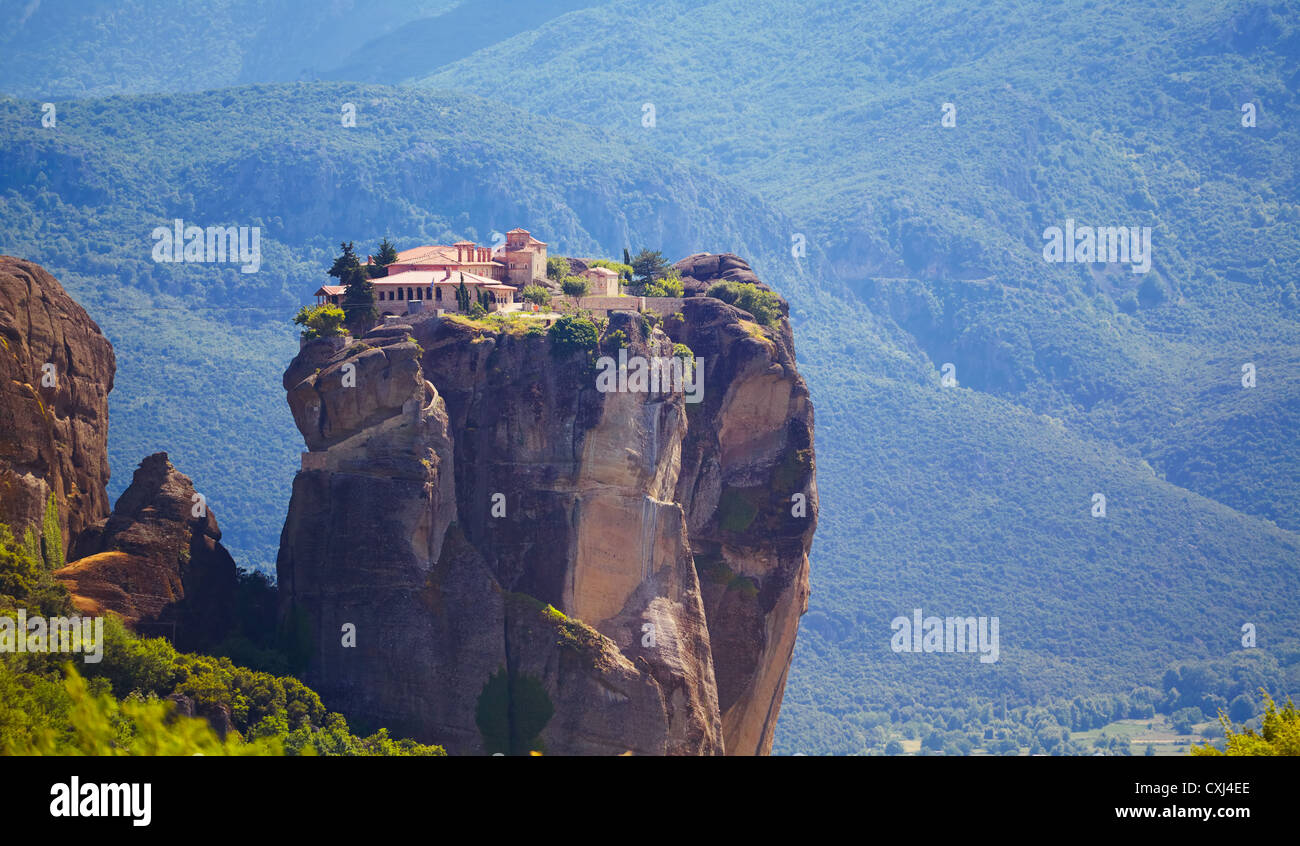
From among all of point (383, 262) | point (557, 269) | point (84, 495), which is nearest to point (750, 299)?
point (557, 269)

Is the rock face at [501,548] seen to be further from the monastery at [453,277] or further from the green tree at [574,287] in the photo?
the green tree at [574,287]

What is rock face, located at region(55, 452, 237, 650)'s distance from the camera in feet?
298

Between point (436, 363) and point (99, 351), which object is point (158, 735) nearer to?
point (436, 363)

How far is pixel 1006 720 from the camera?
19925cm

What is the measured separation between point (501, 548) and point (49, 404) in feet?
61.9

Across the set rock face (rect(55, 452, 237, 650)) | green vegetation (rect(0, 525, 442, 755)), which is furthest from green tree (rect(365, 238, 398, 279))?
green vegetation (rect(0, 525, 442, 755))

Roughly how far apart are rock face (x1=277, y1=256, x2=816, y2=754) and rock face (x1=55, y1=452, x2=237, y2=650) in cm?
290

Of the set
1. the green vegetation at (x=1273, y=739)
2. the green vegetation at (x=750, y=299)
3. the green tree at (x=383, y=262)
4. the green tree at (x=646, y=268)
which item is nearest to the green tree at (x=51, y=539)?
the green tree at (x=383, y=262)

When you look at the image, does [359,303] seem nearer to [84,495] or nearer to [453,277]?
[453,277]

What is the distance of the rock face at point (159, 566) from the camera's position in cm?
9075

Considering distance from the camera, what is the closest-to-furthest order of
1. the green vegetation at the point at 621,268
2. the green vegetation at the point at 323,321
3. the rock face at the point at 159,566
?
the rock face at the point at 159,566, the green vegetation at the point at 323,321, the green vegetation at the point at 621,268

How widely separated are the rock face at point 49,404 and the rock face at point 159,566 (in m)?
2.52
